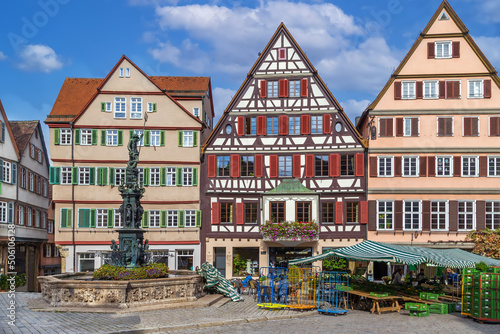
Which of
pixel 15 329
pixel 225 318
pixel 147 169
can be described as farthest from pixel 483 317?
pixel 147 169

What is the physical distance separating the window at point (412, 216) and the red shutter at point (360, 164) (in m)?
3.24

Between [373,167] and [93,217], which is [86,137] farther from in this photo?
[373,167]

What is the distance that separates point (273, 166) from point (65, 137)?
45.1 feet

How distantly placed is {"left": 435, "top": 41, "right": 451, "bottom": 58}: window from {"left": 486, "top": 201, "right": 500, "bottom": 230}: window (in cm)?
953

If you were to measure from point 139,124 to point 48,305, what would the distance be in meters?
20.5

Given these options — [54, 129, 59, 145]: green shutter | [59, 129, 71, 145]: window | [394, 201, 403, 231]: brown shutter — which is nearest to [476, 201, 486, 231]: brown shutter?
[394, 201, 403, 231]: brown shutter

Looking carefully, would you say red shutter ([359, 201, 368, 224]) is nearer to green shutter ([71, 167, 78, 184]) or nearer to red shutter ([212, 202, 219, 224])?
red shutter ([212, 202, 219, 224])

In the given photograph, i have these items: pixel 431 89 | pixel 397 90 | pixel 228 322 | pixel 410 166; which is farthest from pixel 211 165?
pixel 228 322

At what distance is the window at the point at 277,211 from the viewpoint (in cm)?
3853

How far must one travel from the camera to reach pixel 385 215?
3800cm

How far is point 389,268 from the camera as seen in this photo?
3791 cm

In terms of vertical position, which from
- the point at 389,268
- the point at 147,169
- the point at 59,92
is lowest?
the point at 389,268

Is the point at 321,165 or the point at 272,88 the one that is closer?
the point at 321,165

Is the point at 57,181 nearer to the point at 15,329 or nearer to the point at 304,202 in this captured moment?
the point at 304,202
